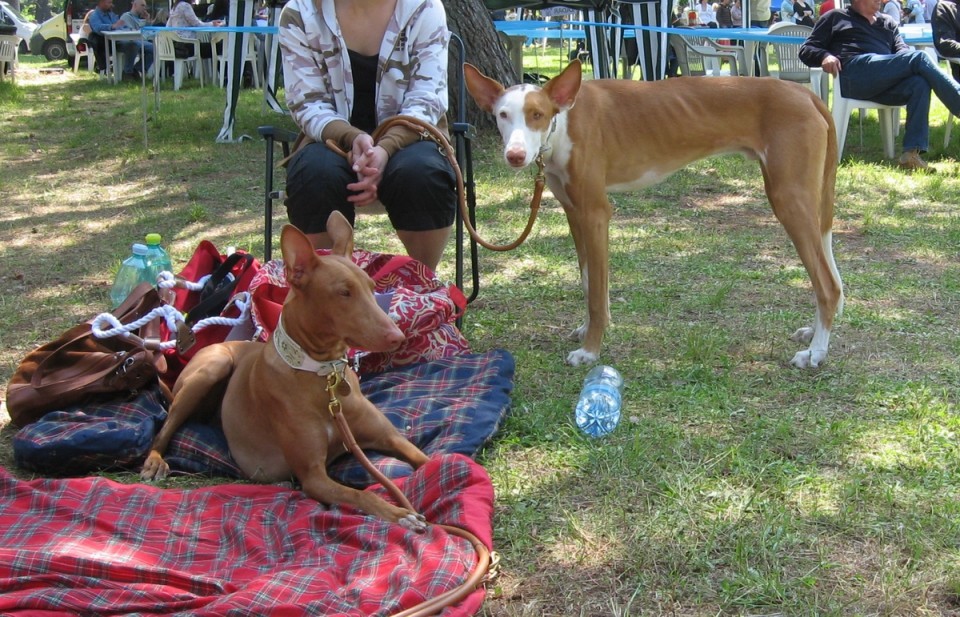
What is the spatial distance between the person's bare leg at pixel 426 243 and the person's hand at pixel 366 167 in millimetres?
259

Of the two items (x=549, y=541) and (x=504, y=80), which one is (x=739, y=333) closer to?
(x=549, y=541)

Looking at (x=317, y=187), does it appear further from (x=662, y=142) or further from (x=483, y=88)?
(x=662, y=142)

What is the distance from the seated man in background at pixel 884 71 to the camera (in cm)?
769

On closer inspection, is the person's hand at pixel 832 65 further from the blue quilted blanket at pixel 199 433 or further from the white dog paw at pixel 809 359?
the blue quilted blanket at pixel 199 433

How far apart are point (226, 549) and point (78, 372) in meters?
1.12

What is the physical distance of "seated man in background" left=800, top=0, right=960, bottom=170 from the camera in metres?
7.69

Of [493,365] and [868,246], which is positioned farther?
[868,246]

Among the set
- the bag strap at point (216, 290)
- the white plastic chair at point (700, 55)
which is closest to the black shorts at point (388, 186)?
the bag strap at point (216, 290)

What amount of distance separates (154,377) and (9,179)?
19.2ft

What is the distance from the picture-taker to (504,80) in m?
7.77

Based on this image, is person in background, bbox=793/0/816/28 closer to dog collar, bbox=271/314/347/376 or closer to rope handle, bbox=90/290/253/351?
rope handle, bbox=90/290/253/351

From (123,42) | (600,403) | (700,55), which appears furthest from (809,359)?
(123,42)

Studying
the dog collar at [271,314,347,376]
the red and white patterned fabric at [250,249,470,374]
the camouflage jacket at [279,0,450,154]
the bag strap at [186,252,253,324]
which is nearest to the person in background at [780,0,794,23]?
the camouflage jacket at [279,0,450,154]

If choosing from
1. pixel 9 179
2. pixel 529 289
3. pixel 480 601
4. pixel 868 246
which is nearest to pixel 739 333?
pixel 529 289
